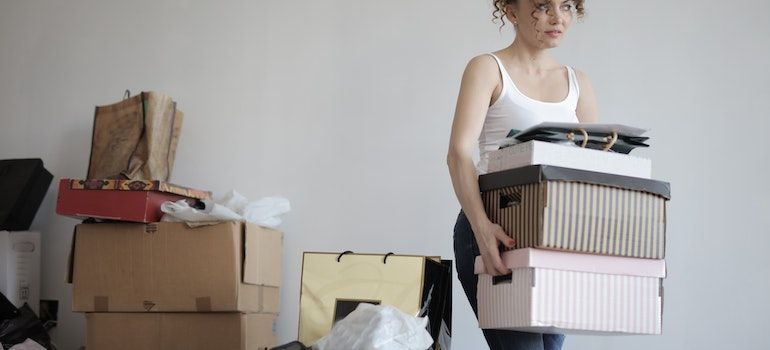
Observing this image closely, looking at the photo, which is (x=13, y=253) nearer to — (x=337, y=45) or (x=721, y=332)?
(x=337, y=45)

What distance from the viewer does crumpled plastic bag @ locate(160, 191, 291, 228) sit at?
8.23 feet

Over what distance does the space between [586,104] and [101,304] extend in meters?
1.63

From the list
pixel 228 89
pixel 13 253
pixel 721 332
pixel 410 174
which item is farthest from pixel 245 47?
pixel 721 332

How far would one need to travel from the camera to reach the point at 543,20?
1518 millimetres

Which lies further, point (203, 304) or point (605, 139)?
point (203, 304)

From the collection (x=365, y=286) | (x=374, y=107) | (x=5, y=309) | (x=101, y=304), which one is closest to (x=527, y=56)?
(x=365, y=286)

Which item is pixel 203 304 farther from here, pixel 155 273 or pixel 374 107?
pixel 374 107

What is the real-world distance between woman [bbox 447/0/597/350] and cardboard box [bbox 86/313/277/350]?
46.1 inches

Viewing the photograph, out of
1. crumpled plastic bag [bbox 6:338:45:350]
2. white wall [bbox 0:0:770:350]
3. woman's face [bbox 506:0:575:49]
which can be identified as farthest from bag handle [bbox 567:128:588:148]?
crumpled plastic bag [bbox 6:338:45:350]

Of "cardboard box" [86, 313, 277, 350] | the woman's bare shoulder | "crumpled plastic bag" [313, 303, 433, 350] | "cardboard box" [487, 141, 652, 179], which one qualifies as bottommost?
"cardboard box" [86, 313, 277, 350]

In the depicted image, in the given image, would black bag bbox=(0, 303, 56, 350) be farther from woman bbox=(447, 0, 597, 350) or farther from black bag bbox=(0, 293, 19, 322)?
woman bbox=(447, 0, 597, 350)

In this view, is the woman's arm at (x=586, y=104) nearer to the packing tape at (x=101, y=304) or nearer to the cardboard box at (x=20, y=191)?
the packing tape at (x=101, y=304)

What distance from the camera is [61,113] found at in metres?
3.17

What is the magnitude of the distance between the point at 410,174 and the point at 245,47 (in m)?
0.77
